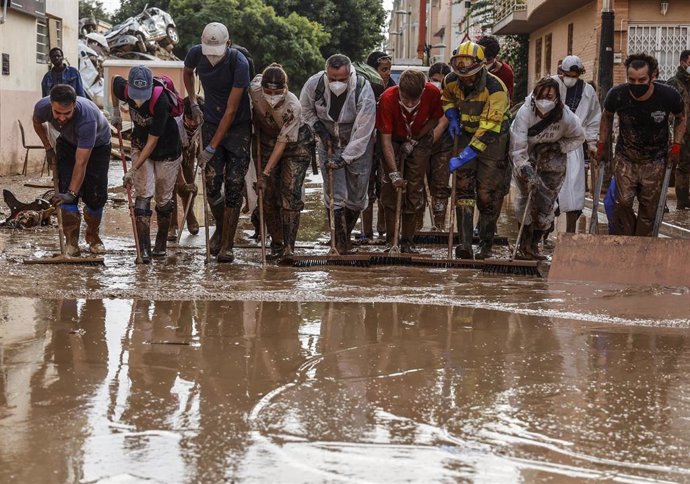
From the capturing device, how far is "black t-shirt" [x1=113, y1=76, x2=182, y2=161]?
912 cm

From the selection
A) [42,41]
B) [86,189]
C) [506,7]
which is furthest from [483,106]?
[506,7]

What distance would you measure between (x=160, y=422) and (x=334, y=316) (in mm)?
2478

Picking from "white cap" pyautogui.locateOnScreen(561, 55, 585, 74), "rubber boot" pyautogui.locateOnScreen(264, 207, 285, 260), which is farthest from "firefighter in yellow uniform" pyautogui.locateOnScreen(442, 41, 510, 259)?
"rubber boot" pyautogui.locateOnScreen(264, 207, 285, 260)

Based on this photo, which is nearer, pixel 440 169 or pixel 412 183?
pixel 412 183

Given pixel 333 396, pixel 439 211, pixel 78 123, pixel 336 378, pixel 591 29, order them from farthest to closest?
1. pixel 591 29
2. pixel 439 211
3. pixel 78 123
4. pixel 336 378
5. pixel 333 396

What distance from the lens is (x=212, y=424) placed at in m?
4.46

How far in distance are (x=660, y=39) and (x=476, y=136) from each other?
15.7 metres

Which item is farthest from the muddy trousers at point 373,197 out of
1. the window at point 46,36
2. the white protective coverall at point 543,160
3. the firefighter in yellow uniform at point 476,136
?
the window at point 46,36

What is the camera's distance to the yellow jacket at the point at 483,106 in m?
9.25

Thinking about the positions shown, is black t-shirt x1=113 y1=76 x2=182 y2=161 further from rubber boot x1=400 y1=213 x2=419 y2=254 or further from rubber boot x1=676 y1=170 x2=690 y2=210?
rubber boot x1=676 y1=170 x2=690 y2=210

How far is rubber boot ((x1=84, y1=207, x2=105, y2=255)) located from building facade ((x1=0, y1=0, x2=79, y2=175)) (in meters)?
10.2

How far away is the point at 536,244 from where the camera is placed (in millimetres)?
9852

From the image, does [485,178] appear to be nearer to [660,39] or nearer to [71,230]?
[71,230]

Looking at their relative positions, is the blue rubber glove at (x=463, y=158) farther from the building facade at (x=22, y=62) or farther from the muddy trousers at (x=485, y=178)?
the building facade at (x=22, y=62)
